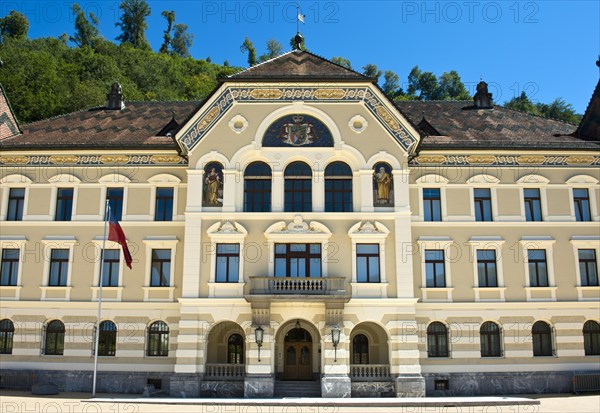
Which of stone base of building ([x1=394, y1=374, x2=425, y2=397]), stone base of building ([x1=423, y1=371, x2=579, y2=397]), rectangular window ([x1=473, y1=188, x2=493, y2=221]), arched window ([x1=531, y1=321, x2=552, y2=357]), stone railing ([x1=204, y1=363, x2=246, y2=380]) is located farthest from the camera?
rectangular window ([x1=473, y1=188, x2=493, y2=221])

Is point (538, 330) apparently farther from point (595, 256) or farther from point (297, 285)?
point (297, 285)

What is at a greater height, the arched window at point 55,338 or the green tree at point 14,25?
the green tree at point 14,25

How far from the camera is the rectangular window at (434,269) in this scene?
2883 centimetres

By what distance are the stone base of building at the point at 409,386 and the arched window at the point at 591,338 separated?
28.9ft

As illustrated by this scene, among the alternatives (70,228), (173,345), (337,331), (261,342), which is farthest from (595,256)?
(70,228)

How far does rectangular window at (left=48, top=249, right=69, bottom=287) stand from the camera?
29281mm

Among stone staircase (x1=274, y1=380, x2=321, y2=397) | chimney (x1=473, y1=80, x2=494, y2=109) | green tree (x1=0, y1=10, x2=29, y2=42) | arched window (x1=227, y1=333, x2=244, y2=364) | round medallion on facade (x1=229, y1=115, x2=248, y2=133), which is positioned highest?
green tree (x1=0, y1=10, x2=29, y2=42)

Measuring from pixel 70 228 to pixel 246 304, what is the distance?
1002 centimetres

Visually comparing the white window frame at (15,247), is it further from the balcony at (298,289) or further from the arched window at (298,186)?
the arched window at (298,186)

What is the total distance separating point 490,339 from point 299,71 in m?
16.0

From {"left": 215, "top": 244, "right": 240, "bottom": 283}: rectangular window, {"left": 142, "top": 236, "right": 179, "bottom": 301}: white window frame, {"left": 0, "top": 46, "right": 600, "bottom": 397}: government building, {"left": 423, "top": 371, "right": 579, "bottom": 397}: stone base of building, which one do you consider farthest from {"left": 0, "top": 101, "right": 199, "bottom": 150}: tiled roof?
{"left": 423, "top": 371, "right": 579, "bottom": 397}: stone base of building

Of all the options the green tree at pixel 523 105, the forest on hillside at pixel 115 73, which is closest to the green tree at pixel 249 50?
the forest on hillside at pixel 115 73

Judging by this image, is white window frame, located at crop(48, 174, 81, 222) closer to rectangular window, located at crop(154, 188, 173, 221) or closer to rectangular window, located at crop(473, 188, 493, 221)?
rectangular window, located at crop(154, 188, 173, 221)

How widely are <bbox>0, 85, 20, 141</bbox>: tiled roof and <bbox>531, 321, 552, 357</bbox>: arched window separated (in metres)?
29.2
